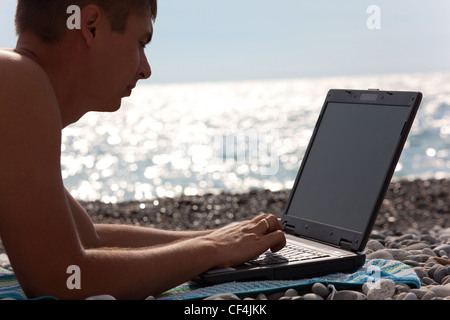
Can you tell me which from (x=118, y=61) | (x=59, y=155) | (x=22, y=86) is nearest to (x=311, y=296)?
(x=59, y=155)

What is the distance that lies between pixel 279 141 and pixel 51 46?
2529cm

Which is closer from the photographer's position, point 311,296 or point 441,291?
point 311,296

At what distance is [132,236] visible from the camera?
296 centimetres

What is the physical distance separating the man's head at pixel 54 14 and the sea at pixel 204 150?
9764 mm

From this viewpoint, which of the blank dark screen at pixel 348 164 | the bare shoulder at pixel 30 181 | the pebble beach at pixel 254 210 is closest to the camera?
the bare shoulder at pixel 30 181

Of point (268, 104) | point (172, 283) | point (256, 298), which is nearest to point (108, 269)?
point (172, 283)

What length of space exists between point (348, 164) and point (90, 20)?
1.30m

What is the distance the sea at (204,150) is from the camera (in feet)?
55.4

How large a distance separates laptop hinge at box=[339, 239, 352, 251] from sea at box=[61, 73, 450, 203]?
30.2ft

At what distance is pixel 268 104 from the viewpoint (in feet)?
177

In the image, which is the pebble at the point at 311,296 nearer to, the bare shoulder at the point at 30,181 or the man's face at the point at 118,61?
the bare shoulder at the point at 30,181

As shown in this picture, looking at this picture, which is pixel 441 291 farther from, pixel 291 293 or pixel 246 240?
pixel 246 240

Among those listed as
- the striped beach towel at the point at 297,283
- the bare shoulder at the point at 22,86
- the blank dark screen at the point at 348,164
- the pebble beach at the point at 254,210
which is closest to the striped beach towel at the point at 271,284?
the striped beach towel at the point at 297,283

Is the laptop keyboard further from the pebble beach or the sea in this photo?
the sea
